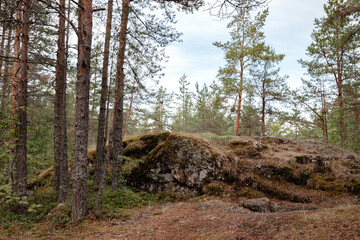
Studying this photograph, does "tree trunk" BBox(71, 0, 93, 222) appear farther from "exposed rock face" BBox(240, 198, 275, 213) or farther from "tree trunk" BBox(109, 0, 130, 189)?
"exposed rock face" BBox(240, 198, 275, 213)

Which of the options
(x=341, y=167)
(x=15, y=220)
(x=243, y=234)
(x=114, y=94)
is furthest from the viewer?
(x=341, y=167)

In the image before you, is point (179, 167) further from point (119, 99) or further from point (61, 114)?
point (61, 114)

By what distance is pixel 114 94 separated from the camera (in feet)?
23.3

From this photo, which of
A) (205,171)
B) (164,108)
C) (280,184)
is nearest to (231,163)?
(205,171)

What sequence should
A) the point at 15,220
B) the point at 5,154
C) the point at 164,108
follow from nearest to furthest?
the point at 5,154
the point at 15,220
the point at 164,108

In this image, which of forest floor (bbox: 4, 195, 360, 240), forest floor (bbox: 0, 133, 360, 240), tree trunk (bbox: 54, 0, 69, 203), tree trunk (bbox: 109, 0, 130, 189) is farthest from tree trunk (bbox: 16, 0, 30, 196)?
tree trunk (bbox: 109, 0, 130, 189)

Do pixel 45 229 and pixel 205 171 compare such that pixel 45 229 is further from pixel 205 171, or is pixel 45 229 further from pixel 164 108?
pixel 164 108

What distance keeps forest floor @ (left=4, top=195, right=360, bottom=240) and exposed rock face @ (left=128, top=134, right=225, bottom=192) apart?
958 millimetres

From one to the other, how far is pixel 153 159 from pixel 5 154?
5335 mm

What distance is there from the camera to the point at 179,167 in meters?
8.55

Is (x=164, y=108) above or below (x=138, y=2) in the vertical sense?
below

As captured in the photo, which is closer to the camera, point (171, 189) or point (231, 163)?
point (171, 189)

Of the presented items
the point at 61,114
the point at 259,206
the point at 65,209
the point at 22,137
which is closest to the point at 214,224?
the point at 259,206

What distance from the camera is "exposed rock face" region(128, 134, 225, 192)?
836cm
